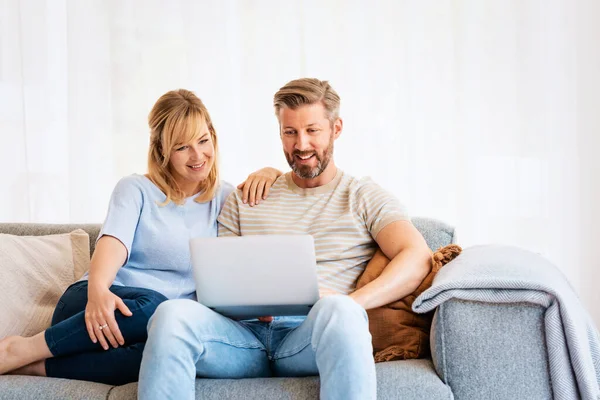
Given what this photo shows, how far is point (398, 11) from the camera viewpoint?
3449 millimetres

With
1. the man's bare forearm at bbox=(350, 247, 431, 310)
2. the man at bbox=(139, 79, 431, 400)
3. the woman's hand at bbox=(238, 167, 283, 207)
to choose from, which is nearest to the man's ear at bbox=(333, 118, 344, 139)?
the man at bbox=(139, 79, 431, 400)

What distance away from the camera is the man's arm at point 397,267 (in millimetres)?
1905

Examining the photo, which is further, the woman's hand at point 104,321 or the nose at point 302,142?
the nose at point 302,142

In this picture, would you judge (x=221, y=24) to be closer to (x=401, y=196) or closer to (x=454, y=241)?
(x=401, y=196)

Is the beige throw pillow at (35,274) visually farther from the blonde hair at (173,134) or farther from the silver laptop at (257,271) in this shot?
the silver laptop at (257,271)

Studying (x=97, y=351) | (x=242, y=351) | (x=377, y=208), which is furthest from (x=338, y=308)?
(x=97, y=351)

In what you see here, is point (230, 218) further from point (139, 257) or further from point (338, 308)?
point (338, 308)

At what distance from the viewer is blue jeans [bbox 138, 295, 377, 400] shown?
156 centimetres

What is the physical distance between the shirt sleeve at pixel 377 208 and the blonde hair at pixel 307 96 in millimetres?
255

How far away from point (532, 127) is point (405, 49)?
70 cm

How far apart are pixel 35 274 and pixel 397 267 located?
1.14m

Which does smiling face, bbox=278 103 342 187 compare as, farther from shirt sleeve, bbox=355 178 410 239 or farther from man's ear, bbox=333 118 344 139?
shirt sleeve, bbox=355 178 410 239

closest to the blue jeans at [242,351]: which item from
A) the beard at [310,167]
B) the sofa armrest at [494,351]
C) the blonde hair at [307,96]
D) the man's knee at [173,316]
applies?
the man's knee at [173,316]

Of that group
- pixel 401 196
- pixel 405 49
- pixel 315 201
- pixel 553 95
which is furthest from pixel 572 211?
pixel 315 201
